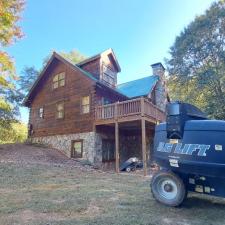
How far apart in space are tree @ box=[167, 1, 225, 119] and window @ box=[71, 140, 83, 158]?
1187cm

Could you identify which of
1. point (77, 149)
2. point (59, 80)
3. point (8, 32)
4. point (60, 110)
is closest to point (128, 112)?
point (77, 149)

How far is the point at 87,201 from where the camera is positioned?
20.4 feet

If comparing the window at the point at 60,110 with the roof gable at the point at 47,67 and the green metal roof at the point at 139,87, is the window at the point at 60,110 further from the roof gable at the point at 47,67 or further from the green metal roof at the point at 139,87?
the green metal roof at the point at 139,87

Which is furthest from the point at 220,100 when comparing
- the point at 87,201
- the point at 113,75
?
the point at 87,201

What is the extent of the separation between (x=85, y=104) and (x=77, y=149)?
10.5ft

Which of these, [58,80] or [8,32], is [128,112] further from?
[8,32]

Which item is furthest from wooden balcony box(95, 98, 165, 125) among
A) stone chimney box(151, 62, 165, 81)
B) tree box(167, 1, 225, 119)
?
tree box(167, 1, 225, 119)

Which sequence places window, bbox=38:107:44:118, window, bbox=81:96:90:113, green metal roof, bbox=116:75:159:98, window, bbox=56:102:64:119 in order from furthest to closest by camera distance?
window, bbox=38:107:44:118
green metal roof, bbox=116:75:159:98
window, bbox=56:102:64:119
window, bbox=81:96:90:113

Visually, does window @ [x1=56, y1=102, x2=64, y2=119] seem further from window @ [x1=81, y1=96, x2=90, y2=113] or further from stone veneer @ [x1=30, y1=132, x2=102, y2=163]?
window @ [x1=81, y1=96, x2=90, y2=113]

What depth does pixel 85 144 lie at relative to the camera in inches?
643

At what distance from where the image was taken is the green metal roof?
1959 cm

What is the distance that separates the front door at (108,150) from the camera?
16797 mm

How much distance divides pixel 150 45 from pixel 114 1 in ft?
16.4

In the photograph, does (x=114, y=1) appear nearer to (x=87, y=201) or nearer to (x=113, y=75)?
(x=113, y=75)
